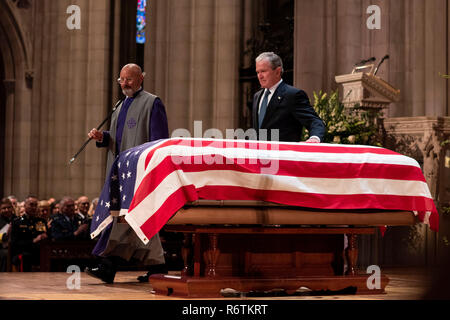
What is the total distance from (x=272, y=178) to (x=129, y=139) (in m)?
2.38

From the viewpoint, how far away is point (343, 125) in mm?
11594

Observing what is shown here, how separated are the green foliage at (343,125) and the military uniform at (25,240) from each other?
185 inches

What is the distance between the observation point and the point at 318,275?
6.44 meters

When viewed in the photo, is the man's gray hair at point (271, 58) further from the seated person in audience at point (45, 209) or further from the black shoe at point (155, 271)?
the seated person in audience at point (45, 209)

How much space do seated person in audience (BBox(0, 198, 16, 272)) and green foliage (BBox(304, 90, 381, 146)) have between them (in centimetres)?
512

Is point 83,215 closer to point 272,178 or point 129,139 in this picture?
point 129,139

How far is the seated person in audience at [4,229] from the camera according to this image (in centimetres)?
1323

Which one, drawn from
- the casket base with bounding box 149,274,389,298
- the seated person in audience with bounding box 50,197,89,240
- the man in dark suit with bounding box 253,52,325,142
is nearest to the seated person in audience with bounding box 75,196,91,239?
the seated person in audience with bounding box 50,197,89,240

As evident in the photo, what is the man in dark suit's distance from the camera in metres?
6.66

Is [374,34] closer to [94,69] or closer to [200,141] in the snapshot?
[94,69]
